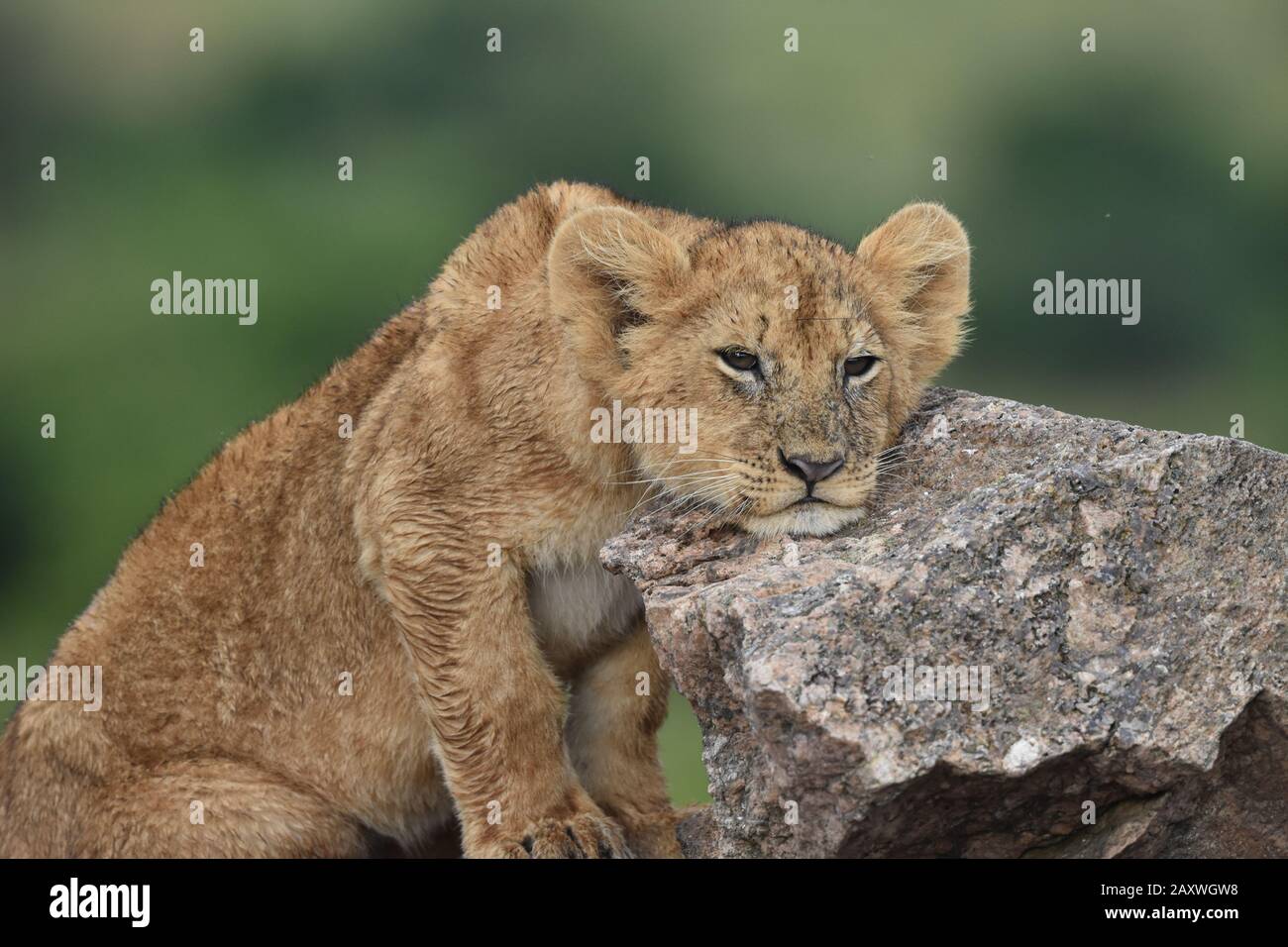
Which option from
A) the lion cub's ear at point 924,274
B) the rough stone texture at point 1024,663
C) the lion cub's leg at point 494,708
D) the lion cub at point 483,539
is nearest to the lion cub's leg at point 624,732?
the lion cub at point 483,539

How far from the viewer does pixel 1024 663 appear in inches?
225

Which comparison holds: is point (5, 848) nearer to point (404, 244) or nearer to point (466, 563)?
point (466, 563)

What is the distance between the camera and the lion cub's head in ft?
21.1

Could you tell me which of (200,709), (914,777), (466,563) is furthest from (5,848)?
(914,777)

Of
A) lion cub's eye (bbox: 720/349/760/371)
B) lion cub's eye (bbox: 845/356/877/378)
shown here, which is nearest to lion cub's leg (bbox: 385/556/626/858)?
lion cub's eye (bbox: 720/349/760/371)

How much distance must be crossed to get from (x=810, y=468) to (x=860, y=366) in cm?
57

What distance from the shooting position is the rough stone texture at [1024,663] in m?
5.55

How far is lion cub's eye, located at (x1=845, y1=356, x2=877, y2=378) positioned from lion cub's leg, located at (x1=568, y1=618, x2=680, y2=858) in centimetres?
157

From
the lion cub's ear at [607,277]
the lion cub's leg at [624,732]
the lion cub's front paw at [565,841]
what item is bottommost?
the lion cub's front paw at [565,841]

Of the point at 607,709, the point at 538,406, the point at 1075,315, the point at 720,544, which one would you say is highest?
the point at 1075,315

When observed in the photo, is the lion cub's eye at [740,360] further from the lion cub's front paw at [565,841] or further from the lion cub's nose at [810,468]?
the lion cub's front paw at [565,841]

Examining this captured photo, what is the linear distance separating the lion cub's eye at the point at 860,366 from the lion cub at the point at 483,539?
0.01 meters

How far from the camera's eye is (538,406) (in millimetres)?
7027

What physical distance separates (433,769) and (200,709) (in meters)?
1.05
